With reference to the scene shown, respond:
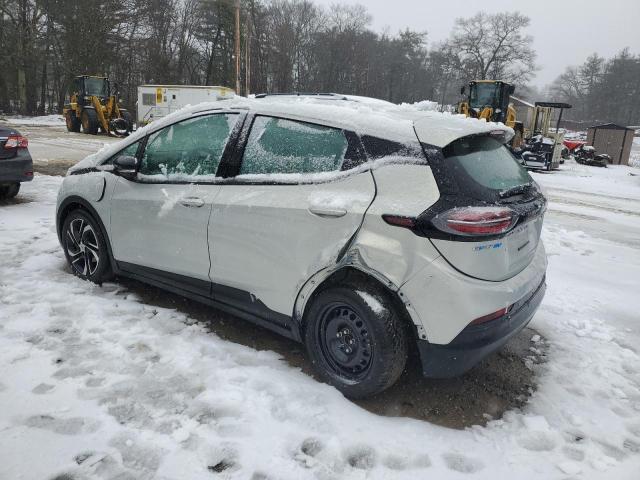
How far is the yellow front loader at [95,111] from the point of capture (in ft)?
72.1

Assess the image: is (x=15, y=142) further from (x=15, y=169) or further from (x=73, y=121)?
(x=73, y=121)

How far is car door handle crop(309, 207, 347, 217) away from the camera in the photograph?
2.65m

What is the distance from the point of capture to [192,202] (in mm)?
3326

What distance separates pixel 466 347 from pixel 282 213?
4.20 feet

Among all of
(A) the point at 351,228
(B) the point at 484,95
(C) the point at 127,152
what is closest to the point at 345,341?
(A) the point at 351,228

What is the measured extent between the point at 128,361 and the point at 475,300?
85.0 inches

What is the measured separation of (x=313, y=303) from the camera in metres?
2.85

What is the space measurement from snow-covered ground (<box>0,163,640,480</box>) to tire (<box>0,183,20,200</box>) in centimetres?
399

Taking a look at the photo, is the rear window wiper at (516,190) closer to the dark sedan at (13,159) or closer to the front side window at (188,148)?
the front side window at (188,148)

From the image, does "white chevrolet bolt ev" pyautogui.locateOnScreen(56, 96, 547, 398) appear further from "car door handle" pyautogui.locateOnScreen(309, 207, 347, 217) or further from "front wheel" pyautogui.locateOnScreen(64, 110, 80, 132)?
"front wheel" pyautogui.locateOnScreen(64, 110, 80, 132)

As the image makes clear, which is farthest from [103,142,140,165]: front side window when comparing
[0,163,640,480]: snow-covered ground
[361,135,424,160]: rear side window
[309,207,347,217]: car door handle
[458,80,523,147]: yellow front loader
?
[458,80,523,147]: yellow front loader

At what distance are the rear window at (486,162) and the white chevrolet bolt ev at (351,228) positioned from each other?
11 mm

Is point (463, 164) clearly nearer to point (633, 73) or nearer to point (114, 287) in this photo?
point (114, 287)

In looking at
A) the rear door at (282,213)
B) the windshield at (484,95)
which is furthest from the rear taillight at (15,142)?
the windshield at (484,95)
